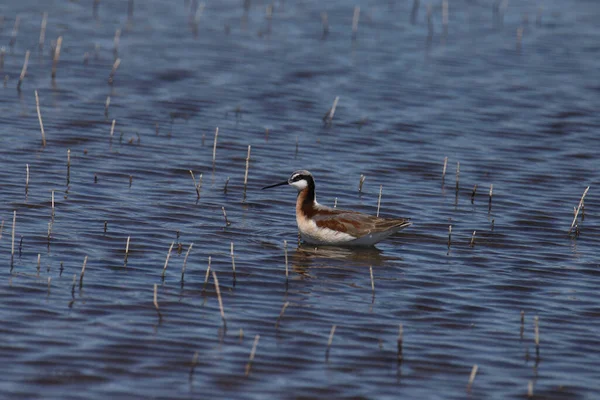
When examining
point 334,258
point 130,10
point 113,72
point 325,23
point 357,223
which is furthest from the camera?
point 130,10

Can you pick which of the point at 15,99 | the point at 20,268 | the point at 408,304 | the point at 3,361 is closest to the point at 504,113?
the point at 15,99

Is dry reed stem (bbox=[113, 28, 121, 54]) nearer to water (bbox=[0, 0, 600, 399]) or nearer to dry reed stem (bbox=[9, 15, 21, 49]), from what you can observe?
water (bbox=[0, 0, 600, 399])

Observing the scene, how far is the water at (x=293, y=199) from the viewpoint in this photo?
11672 millimetres

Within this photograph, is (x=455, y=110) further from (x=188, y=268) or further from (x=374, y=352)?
(x=374, y=352)

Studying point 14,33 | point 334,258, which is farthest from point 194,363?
point 14,33

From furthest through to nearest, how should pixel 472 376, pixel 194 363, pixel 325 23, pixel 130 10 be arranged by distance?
pixel 130 10 < pixel 325 23 < pixel 194 363 < pixel 472 376

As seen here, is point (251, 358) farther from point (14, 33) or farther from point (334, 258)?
point (14, 33)

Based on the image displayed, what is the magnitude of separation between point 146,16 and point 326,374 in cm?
2351

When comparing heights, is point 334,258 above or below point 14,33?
below

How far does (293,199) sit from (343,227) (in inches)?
129

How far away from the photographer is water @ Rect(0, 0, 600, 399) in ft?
38.3

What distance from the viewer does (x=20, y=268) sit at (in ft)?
45.8

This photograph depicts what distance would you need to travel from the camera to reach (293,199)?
1928 cm

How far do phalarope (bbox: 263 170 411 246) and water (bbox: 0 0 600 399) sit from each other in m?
0.24
